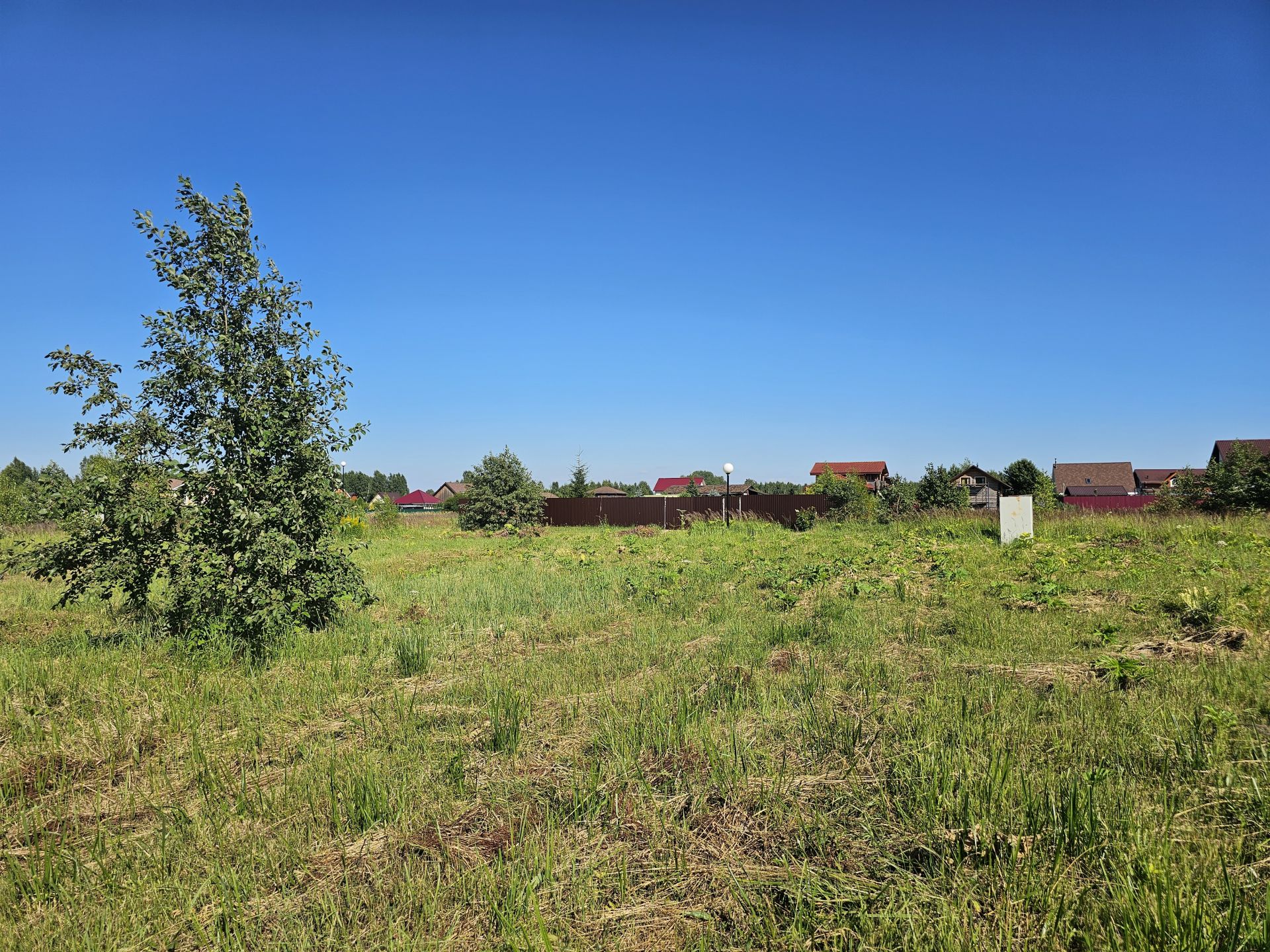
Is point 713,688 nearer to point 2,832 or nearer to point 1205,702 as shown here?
point 1205,702

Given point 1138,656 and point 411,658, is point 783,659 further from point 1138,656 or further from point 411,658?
point 411,658

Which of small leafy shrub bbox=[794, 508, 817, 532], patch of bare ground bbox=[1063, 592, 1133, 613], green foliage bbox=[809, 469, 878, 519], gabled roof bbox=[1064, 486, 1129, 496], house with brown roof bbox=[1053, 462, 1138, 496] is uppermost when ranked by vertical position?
house with brown roof bbox=[1053, 462, 1138, 496]

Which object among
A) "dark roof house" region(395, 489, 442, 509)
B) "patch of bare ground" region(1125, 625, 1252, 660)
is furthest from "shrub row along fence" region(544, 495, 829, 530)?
"dark roof house" region(395, 489, 442, 509)

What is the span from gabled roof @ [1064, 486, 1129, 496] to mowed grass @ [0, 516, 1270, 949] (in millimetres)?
72258

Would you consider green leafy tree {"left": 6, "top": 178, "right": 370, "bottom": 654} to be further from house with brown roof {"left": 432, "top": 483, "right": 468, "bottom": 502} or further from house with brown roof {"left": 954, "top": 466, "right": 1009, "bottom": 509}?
house with brown roof {"left": 432, "top": 483, "right": 468, "bottom": 502}

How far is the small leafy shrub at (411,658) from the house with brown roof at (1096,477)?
7463 centimetres

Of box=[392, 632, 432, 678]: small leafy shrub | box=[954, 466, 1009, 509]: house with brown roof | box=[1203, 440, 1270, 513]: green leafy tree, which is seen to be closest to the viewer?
box=[392, 632, 432, 678]: small leafy shrub

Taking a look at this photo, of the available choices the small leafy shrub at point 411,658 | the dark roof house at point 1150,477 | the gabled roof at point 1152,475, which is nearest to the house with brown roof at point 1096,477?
the dark roof house at point 1150,477

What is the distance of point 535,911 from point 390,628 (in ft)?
18.1

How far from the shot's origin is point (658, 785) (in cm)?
351

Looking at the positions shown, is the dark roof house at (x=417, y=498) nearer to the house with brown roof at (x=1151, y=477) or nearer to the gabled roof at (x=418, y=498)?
the gabled roof at (x=418, y=498)

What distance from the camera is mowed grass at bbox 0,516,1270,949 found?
2.43 meters

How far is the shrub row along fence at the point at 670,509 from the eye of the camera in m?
28.2

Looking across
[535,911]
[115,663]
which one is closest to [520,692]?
[535,911]
